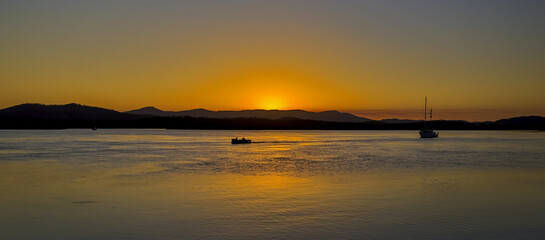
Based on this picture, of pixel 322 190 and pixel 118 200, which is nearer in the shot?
pixel 118 200

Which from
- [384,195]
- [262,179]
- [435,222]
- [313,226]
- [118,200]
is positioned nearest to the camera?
[313,226]

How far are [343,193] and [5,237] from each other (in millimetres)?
14002

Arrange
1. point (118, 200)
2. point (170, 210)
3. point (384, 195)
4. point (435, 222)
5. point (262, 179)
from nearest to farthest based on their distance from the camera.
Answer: point (435, 222) → point (170, 210) → point (118, 200) → point (384, 195) → point (262, 179)

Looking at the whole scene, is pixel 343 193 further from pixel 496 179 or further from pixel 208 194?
pixel 496 179

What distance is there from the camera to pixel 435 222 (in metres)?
15.5

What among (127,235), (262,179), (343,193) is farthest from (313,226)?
(262,179)

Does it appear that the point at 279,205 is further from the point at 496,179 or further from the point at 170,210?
the point at 496,179

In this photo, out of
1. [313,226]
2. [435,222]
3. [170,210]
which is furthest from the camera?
[170,210]

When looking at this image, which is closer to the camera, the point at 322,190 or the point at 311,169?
the point at 322,190

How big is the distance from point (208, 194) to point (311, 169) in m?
13.8

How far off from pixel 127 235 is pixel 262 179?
1446 centimetres

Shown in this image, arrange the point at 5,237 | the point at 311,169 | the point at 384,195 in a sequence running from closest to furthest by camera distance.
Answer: the point at 5,237, the point at 384,195, the point at 311,169

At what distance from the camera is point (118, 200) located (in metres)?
19.6

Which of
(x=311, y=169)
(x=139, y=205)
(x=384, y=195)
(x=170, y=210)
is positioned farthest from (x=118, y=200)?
(x=311, y=169)
